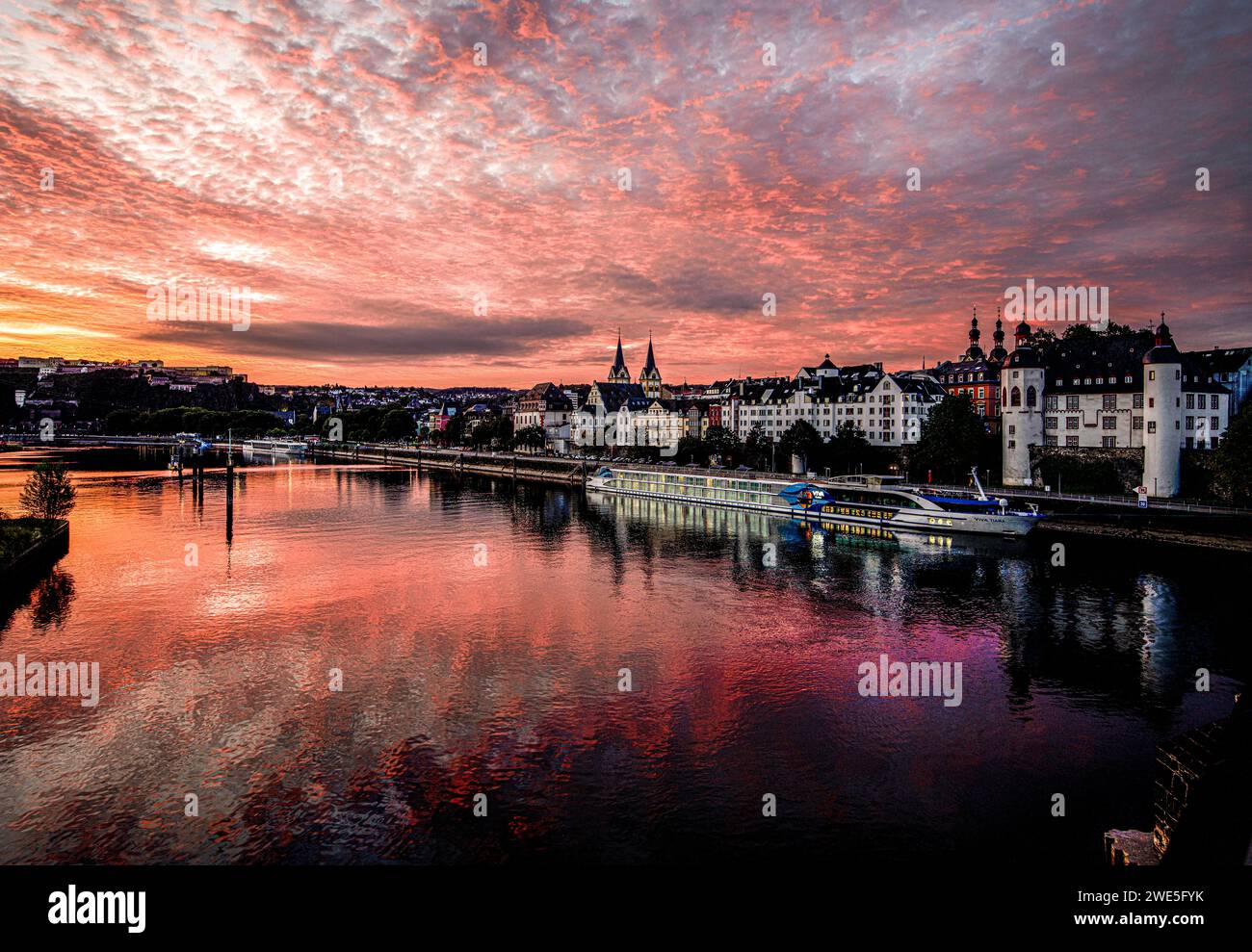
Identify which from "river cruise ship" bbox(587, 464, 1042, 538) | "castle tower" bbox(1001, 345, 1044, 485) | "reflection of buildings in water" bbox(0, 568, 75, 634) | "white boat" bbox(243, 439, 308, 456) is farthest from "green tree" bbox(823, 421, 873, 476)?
"white boat" bbox(243, 439, 308, 456)

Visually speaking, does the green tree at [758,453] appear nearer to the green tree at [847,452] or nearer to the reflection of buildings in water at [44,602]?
the green tree at [847,452]

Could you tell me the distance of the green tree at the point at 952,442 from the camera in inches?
2852

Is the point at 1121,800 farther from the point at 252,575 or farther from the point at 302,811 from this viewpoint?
the point at 252,575

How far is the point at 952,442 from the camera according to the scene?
72562 mm

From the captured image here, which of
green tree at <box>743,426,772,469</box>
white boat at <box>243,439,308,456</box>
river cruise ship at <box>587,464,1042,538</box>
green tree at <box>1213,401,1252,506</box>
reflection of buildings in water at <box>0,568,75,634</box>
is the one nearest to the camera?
reflection of buildings in water at <box>0,568,75,634</box>

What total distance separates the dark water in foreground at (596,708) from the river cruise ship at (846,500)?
9792 millimetres

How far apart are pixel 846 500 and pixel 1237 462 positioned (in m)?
27.4

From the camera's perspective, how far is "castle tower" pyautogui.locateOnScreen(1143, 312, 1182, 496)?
199 feet

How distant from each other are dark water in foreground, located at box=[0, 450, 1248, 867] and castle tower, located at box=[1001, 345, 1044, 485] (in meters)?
27.9

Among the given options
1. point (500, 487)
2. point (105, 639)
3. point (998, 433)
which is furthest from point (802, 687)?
point (500, 487)

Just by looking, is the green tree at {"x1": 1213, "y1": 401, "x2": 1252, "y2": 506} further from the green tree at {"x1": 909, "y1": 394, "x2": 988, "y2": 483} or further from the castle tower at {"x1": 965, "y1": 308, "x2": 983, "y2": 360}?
the castle tower at {"x1": 965, "y1": 308, "x2": 983, "y2": 360}

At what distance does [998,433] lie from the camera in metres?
85.1
